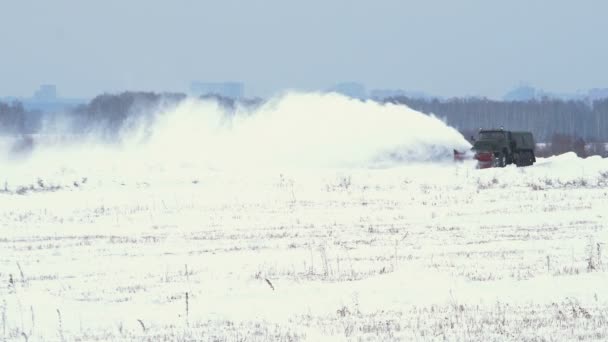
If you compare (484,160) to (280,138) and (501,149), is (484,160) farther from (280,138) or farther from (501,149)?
(280,138)

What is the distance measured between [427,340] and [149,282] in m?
5.63

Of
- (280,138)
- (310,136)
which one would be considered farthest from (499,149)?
(280,138)

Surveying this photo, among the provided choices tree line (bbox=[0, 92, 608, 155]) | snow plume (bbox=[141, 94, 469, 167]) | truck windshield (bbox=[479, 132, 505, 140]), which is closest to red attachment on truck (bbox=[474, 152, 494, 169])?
snow plume (bbox=[141, 94, 469, 167])

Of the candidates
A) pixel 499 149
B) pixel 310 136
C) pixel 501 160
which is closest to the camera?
pixel 501 160

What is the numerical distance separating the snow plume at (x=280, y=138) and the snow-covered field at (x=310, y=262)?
11.1m

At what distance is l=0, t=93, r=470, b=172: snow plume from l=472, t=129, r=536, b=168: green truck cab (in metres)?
1.10

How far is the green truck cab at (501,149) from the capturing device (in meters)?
41.5

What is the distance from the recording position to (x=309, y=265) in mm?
14844

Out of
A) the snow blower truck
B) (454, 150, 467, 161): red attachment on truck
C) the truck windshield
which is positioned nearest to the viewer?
the snow blower truck

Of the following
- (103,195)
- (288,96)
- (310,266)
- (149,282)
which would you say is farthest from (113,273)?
(288,96)

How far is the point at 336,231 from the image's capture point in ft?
66.3

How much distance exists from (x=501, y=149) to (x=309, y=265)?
29617 mm

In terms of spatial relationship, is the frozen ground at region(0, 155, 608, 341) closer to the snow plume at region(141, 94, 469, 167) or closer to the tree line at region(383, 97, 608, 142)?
the snow plume at region(141, 94, 469, 167)

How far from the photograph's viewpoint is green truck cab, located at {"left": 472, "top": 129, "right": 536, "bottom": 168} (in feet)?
136
